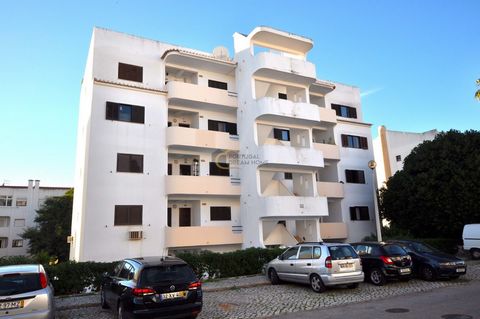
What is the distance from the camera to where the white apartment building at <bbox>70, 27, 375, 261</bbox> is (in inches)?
831

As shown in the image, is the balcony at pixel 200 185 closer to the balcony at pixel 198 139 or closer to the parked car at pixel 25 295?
the balcony at pixel 198 139

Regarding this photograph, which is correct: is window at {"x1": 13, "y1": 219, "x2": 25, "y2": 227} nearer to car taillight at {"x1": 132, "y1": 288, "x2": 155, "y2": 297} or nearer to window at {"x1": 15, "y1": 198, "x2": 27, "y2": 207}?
window at {"x1": 15, "y1": 198, "x2": 27, "y2": 207}

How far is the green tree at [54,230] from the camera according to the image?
4006cm

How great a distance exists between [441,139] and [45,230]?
40.9 m

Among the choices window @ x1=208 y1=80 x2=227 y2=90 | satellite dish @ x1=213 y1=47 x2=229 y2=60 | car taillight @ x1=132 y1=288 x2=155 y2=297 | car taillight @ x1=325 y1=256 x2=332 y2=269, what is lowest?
car taillight @ x1=132 y1=288 x2=155 y2=297

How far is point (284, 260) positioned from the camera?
14.2 meters

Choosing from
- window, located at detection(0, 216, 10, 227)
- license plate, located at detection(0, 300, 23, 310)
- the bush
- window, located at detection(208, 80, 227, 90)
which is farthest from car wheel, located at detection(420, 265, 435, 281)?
window, located at detection(0, 216, 10, 227)

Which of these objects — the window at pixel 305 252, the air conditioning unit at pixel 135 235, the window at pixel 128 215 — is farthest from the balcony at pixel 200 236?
the window at pixel 305 252

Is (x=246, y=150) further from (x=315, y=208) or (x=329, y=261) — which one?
(x=329, y=261)

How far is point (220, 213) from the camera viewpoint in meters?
24.5

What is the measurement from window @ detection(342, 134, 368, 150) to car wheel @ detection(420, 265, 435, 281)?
17.2 m

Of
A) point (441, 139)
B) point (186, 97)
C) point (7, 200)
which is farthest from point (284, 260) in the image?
point (7, 200)

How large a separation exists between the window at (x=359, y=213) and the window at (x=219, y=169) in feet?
36.3

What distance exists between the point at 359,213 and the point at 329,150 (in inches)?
230
